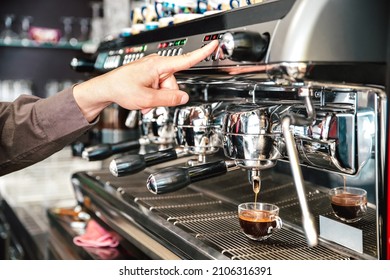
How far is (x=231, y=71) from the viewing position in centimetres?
77

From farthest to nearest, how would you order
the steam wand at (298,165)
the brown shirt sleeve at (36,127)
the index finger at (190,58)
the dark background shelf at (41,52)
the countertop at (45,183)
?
the dark background shelf at (41,52), the countertop at (45,183), the brown shirt sleeve at (36,127), the index finger at (190,58), the steam wand at (298,165)

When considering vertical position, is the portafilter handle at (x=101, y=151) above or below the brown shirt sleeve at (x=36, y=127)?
below

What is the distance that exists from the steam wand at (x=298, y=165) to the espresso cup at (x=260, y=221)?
249 millimetres

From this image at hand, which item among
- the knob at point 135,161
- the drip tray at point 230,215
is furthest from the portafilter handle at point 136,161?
the drip tray at point 230,215

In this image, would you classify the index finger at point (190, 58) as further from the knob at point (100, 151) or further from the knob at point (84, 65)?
the knob at point (84, 65)

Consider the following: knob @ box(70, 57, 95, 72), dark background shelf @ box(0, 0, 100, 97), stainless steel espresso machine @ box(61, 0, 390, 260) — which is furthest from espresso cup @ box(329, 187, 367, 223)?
dark background shelf @ box(0, 0, 100, 97)

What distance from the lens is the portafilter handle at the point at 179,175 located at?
86 cm

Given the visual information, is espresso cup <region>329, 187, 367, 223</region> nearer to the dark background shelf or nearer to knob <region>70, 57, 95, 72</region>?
knob <region>70, 57, 95, 72</region>

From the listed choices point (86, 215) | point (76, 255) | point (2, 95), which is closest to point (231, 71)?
point (76, 255)

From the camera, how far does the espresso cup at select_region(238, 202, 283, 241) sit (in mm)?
912

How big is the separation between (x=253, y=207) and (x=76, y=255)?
0.57 meters

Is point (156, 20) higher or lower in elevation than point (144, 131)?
higher

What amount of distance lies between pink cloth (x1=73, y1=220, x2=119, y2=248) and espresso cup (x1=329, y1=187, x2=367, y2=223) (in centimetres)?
59

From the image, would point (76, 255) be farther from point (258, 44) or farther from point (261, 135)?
point (258, 44)
